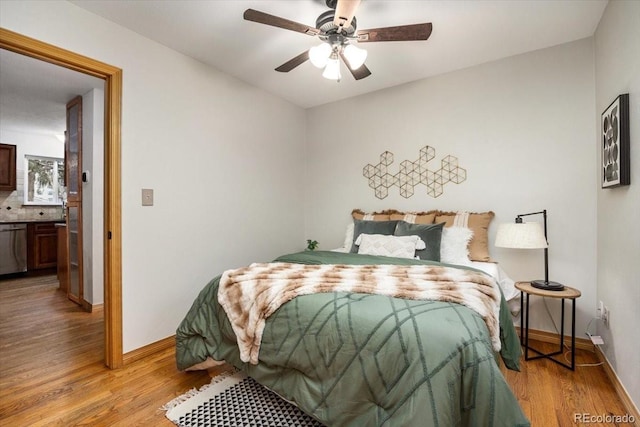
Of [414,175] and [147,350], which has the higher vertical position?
[414,175]

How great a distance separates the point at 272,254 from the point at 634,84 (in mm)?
3208

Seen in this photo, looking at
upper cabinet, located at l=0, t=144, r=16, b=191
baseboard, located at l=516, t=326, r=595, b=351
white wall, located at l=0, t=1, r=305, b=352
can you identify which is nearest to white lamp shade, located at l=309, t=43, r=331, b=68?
white wall, located at l=0, t=1, r=305, b=352

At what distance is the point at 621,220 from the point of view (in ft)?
5.89

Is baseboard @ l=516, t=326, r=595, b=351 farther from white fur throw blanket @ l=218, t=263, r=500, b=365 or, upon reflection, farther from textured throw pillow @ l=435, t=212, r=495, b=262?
white fur throw blanket @ l=218, t=263, r=500, b=365

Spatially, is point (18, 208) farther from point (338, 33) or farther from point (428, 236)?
point (428, 236)

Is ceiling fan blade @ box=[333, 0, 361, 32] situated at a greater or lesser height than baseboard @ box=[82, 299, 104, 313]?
greater

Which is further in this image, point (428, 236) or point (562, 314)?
point (428, 236)

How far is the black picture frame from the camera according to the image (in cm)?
168

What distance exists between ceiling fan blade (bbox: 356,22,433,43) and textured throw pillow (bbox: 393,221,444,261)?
1.48 m

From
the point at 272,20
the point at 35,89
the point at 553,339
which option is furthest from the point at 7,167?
the point at 553,339

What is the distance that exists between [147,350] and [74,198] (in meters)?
2.40

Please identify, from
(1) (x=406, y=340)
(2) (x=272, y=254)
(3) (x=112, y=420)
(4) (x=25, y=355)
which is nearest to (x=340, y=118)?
(2) (x=272, y=254)

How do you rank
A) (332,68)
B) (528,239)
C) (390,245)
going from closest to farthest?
1. (332,68)
2. (528,239)
3. (390,245)

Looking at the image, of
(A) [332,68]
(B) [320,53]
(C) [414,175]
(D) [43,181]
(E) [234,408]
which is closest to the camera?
(E) [234,408]
